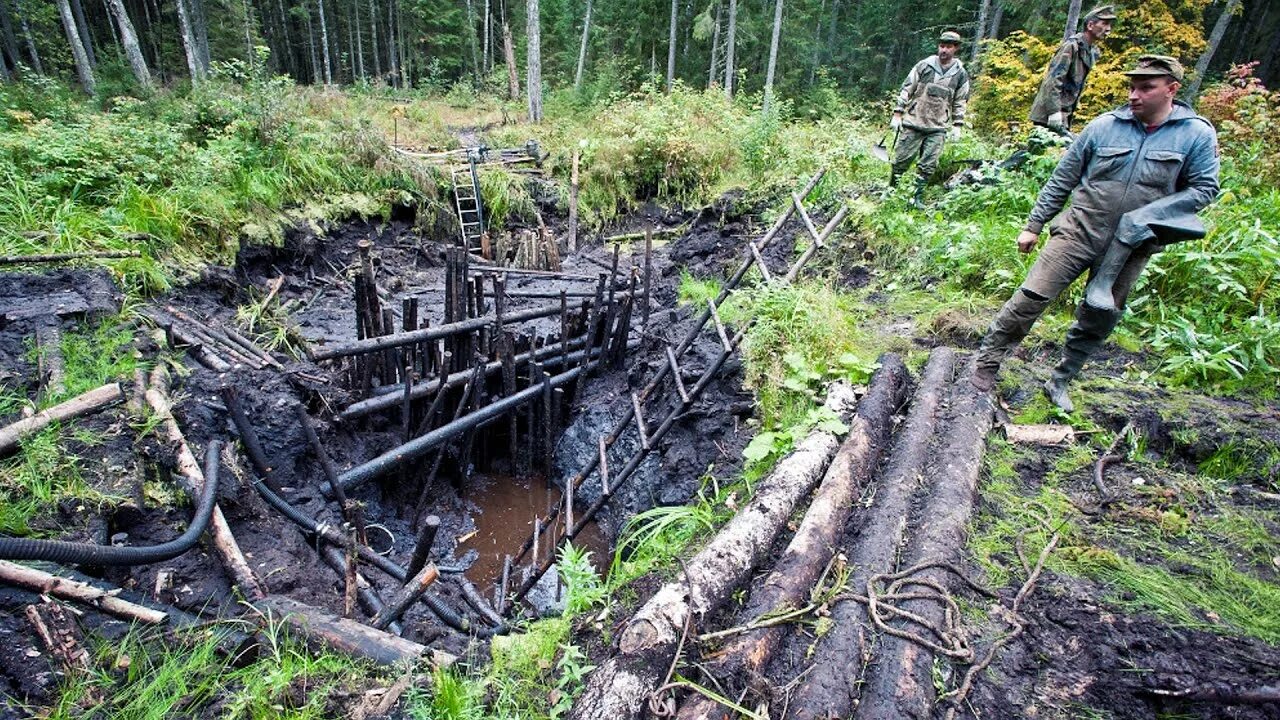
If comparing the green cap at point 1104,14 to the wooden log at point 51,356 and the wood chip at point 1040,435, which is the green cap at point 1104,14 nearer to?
the wood chip at point 1040,435

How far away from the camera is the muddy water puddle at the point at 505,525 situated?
18.2 ft

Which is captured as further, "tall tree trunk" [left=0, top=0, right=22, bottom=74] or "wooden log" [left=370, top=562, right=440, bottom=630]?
"tall tree trunk" [left=0, top=0, right=22, bottom=74]

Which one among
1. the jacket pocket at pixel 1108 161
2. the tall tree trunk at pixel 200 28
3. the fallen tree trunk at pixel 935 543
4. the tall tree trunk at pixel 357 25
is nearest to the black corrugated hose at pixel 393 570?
the fallen tree trunk at pixel 935 543

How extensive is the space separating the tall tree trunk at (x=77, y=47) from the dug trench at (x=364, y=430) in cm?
1187

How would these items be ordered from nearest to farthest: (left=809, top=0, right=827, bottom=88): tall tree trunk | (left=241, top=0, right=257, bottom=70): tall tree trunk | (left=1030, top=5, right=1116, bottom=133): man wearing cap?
1. (left=1030, top=5, right=1116, bottom=133): man wearing cap
2. (left=241, top=0, right=257, bottom=70): tall tree trunk
3. (left=809, top=0, right=827, bottom=88): tall tree trunk

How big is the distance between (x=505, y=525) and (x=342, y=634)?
3557 millimetres

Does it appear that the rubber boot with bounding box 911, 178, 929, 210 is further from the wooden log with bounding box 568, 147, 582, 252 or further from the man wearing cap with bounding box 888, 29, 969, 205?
the wooden log with bounding box 568, 147, 582, 252

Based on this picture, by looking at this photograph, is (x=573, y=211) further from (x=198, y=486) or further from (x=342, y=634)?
(x=342, y=634)

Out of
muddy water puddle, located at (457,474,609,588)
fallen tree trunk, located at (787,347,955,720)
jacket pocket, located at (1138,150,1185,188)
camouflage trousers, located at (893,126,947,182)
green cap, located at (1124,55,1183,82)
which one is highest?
green cap, located at (1124,55,1183,82)

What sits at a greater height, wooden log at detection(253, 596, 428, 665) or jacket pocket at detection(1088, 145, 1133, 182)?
jacket pocket at detection(1088, 145, 1133, 182)

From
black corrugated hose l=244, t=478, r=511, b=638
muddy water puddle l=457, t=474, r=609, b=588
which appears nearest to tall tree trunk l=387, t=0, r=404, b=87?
muddy water puddle l=457, t=474, r=609, b=588

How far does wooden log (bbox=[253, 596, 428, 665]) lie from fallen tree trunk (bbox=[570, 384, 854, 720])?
957 millimetres

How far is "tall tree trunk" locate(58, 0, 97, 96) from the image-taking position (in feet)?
45.0

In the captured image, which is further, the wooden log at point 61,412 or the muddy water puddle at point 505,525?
the muddy water puddle at point 505,525
